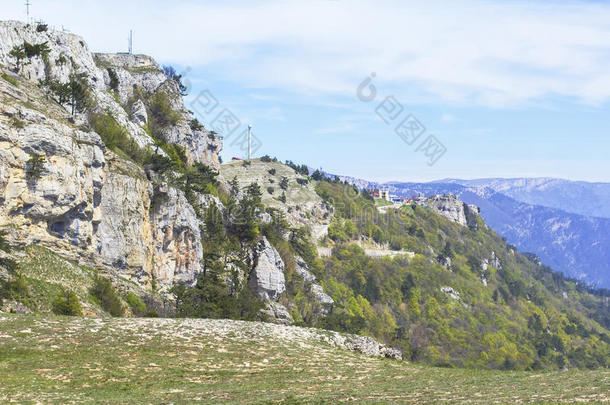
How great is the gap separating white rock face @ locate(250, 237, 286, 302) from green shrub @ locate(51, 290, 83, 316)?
46.1 m

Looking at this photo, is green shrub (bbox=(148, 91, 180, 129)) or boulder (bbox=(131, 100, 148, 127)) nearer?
boulder (bbox=(131, 100, 148, 127))

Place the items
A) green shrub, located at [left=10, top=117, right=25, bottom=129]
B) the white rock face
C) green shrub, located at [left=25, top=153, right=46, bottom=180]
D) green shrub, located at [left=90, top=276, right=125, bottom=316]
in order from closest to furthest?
1. green shrub, located at [left=90, top=276, right=125, bottom=316]
2. green shrub, located at [left=10, top=117, right=25, bottom=129]
3. green shrub, located at [left=25, top=153, right=46, bottom=180]
4. the white rock face

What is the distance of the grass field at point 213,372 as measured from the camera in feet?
71.5

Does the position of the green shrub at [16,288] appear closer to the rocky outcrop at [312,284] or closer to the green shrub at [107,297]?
the green shrub at [107,297]

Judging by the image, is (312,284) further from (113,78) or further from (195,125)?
(113,78)

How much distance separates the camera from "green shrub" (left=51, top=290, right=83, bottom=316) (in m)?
39.0

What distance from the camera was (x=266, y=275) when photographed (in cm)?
8656

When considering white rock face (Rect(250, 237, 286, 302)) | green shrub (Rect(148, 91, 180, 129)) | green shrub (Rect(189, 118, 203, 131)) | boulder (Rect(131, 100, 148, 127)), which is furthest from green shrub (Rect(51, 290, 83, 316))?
green shrub (Rect(189, 118, 203, 131))

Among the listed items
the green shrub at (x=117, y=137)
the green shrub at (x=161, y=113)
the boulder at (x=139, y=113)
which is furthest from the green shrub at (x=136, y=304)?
the green shrub at (x=161, y=113)

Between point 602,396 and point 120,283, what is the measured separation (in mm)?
41999

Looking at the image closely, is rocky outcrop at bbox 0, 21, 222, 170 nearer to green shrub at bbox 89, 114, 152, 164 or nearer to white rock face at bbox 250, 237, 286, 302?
green shrub at bbox 89, 114, 152, 164

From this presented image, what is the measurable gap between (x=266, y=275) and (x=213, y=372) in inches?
2364

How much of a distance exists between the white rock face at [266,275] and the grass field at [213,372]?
5082cm

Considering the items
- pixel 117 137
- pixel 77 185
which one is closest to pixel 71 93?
pixel 117 137
